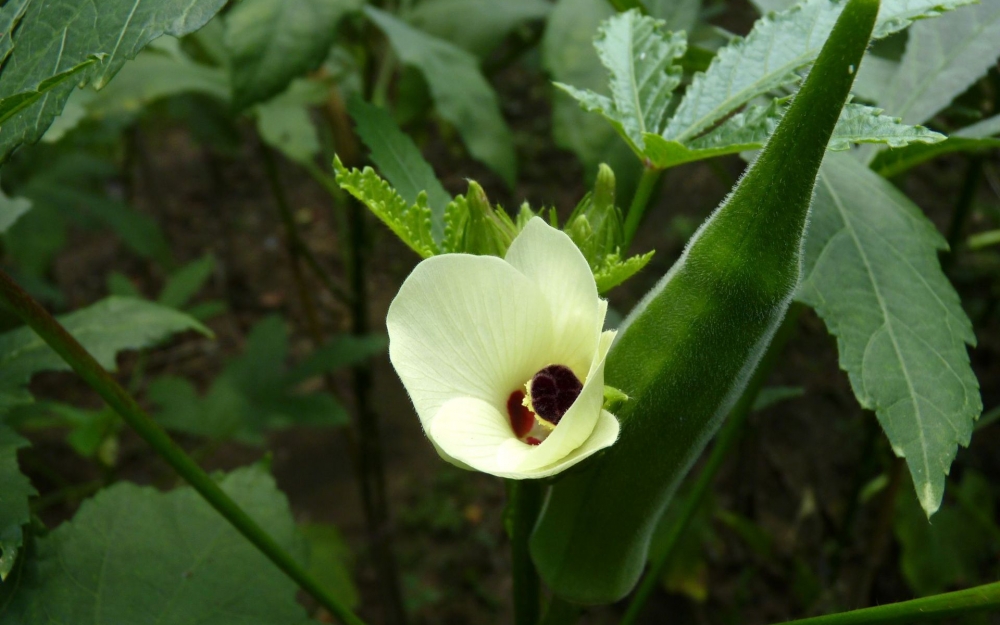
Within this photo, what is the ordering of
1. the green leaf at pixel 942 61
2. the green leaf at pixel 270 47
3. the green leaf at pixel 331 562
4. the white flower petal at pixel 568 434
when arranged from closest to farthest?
the white flower petal at pixel 568 434 < the green leaf at pixel 942 61 < the green leaf at pixel 270 47 < the green leaf at pixel 331 562

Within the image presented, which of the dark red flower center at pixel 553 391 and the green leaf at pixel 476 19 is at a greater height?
the dark red flower center at pixel 553 391

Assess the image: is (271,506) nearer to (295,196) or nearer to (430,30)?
(430,30)

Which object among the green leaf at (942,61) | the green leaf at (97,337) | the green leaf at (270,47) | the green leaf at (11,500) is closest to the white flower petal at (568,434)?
the green leaf at (11,500)

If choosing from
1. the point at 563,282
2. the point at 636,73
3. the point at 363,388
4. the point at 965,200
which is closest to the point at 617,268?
the point at 563,282

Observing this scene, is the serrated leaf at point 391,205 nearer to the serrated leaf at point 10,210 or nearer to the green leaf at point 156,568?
the green leaf at point 156,568

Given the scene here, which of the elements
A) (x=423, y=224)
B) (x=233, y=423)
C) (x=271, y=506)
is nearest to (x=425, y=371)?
(x=423, y=224)

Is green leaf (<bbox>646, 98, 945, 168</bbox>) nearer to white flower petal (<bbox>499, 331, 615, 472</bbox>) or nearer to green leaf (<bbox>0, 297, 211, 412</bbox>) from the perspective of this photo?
white flower petal (<bbox>499, 331, 615, 472</bbox>)
